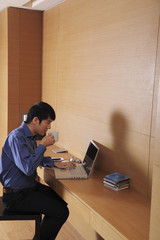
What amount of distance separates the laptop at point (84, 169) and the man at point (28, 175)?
0.78 ft

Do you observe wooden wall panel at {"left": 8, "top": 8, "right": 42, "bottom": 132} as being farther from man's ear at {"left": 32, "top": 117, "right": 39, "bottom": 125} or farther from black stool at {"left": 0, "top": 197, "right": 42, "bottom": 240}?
black stool at {"left": 0, "top": 197, "right": 42, "bottom": 240}

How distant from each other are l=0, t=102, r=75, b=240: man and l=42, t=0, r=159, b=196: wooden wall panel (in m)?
0.57

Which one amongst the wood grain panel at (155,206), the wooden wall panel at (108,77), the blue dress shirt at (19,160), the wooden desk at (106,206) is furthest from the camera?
the blue dress shirt at (19,160)

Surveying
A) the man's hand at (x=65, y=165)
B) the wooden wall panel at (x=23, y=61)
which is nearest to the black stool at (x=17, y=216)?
the man's hand at (x=65, y=165)

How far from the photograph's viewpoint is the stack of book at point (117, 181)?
2.40 metres

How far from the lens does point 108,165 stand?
275cm


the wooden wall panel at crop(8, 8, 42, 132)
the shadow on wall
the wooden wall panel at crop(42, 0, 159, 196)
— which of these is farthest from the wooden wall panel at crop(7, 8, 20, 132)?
the shadow on wall

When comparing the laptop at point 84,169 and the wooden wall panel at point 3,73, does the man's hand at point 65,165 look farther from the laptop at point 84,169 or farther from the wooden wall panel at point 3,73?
the wooden wall panel at point 3,73

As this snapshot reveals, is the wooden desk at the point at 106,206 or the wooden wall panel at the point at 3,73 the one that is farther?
the wooden wall panel at the point at 3,73

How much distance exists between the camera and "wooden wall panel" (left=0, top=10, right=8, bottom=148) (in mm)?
4027

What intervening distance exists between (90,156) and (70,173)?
25 cm

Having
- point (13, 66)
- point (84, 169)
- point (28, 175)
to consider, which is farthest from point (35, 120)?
point (13, 66)

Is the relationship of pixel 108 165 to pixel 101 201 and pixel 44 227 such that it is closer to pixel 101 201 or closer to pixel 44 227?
pixel 101 201

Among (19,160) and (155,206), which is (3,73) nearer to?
(19,160)
